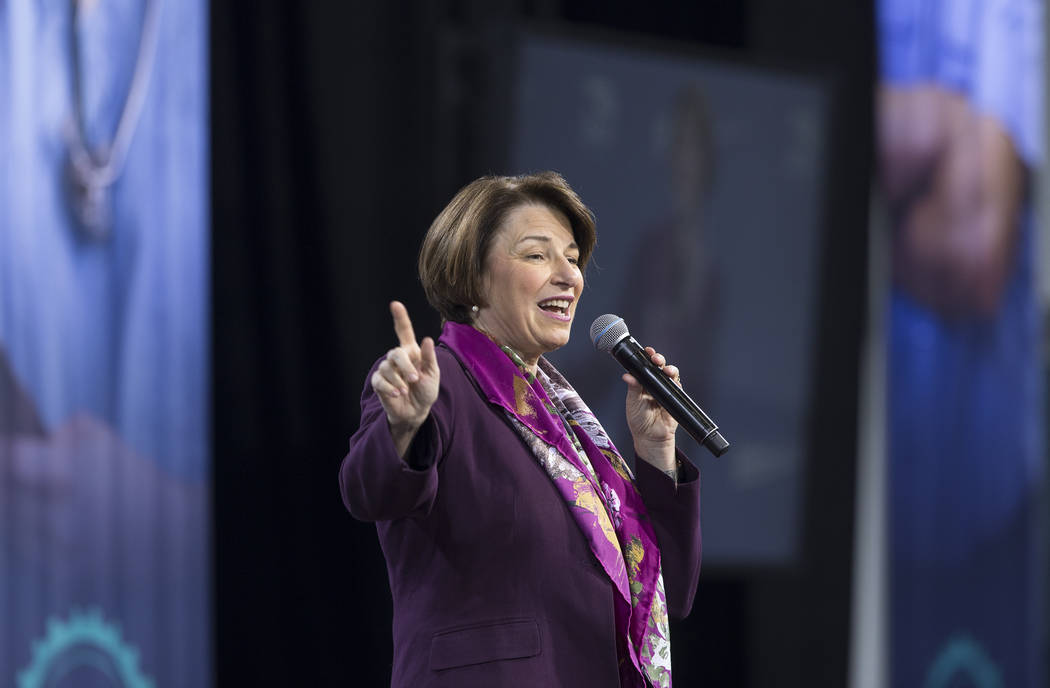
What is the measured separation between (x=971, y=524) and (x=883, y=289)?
3.38 feet

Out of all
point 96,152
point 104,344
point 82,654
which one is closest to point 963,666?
point 82,654

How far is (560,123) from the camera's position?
12.9 ft

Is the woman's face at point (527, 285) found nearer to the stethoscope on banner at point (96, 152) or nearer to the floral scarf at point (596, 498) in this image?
the floral scarf at point (596, 498)

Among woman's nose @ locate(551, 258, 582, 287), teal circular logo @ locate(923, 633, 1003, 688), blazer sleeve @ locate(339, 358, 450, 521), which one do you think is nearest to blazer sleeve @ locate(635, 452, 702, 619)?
woman's nose @ locate(551, 258, 582, 287)

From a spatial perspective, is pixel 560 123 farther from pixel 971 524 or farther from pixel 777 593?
pixel 971 524

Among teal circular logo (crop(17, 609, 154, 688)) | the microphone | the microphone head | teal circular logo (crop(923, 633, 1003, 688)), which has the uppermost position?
the microphone head

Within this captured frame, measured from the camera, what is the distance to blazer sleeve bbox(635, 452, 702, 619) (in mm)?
1758

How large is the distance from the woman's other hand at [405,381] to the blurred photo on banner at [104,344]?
2067 millimetres

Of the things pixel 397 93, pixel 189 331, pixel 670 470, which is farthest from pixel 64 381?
pixel 670 470

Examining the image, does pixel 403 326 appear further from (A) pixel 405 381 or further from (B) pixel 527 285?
(B) pixel 527 285

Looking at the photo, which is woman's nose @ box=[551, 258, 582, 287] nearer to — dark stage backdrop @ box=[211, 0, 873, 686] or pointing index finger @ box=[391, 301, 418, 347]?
pointing index finger @ box=[391, 301, 418, 347]

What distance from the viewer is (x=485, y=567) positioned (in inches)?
60.1

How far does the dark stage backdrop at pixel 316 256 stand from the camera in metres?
3.62

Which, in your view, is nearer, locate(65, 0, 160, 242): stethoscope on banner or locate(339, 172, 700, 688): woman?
locate(339, 172, 700, 688): woman
